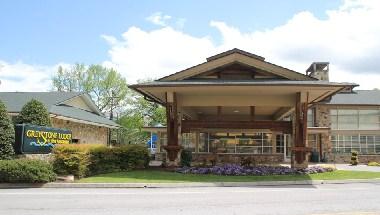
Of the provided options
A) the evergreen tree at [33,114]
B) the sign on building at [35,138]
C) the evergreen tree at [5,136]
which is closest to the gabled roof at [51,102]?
the evergreen tree at [33,114]

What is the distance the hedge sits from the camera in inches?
699

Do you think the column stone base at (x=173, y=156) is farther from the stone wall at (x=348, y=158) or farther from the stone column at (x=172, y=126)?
the stone wall at (x=348, y=158)

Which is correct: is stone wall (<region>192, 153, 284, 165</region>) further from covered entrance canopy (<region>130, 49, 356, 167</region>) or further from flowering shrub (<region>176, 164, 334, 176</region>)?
flowering shrub (<region>176, 164, 334, 176</region>)

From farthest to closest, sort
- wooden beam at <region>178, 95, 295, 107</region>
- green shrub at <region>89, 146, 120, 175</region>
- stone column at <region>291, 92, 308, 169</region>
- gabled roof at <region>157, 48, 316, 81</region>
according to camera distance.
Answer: wooden beam at <region>178, 95, 295, 107</region>, gabled roof at <region>157, 48, 316, 81</region>, stone column at <region>291, 92, 308, 169</region>, green shrub at <region>89, 146, 120, 175</region>

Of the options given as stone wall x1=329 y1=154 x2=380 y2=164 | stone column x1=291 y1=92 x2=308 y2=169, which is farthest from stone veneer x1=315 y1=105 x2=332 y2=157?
stone column x1=291 y1=92 x2=308 y2=169

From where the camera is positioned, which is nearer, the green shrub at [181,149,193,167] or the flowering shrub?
the flowering shrub

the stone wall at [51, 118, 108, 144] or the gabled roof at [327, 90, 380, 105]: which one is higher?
the gabled roof at [327, 90, 380, 105]

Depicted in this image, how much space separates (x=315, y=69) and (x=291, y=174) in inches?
1117

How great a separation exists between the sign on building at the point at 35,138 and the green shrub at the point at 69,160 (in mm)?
1660

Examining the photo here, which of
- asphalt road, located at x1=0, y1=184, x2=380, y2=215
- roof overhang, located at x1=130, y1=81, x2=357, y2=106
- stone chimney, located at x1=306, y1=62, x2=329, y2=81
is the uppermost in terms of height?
stone chimney, located at x1=306, y1=62, x2=329, y2=81

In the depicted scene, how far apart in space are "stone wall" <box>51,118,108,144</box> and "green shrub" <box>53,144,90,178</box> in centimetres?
973

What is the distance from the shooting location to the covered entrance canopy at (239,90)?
69.3ft

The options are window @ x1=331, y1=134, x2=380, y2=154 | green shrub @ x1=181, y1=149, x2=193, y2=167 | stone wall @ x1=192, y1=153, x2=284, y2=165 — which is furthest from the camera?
window @ x1=331, y1=134, x2=380, y2=154

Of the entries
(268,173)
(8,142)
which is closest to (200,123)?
(268,173)
